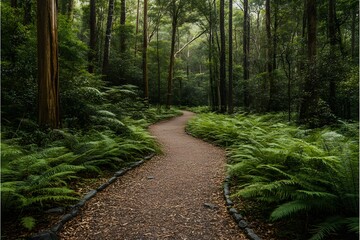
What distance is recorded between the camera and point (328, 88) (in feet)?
37.8

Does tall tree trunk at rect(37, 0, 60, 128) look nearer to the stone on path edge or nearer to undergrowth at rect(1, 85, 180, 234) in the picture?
undergrowth at rect(1, 85, 180, 234)

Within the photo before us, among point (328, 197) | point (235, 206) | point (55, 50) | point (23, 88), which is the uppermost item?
point (55, 50)

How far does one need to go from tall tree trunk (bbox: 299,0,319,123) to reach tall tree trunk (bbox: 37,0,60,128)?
9582mm

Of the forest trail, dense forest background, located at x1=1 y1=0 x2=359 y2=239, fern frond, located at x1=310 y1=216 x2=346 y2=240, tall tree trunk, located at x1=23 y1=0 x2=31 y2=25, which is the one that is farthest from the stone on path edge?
tall tree trunk, located at x1=23 y1=0 x2=31 y2=25

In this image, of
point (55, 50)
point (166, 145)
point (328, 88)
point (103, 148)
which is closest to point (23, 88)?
point (55, 50)

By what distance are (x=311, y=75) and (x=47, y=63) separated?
397 inches

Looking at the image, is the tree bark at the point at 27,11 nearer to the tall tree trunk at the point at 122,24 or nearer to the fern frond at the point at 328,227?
the tall tree trunk at the point at 122,24

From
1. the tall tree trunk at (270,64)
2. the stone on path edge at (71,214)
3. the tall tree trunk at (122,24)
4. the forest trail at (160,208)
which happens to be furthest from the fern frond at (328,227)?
the tall tree trunk at (122,24)

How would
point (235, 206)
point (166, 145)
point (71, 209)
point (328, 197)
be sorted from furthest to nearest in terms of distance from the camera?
point (166, 145), point (235, 206), point (71, 209), point (328, 197)

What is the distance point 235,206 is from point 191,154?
177 inches

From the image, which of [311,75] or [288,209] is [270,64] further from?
[288,209]

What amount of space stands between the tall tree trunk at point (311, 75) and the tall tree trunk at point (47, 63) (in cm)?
958

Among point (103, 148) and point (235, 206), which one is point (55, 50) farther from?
point (235, 206)

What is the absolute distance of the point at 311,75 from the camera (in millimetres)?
10953
